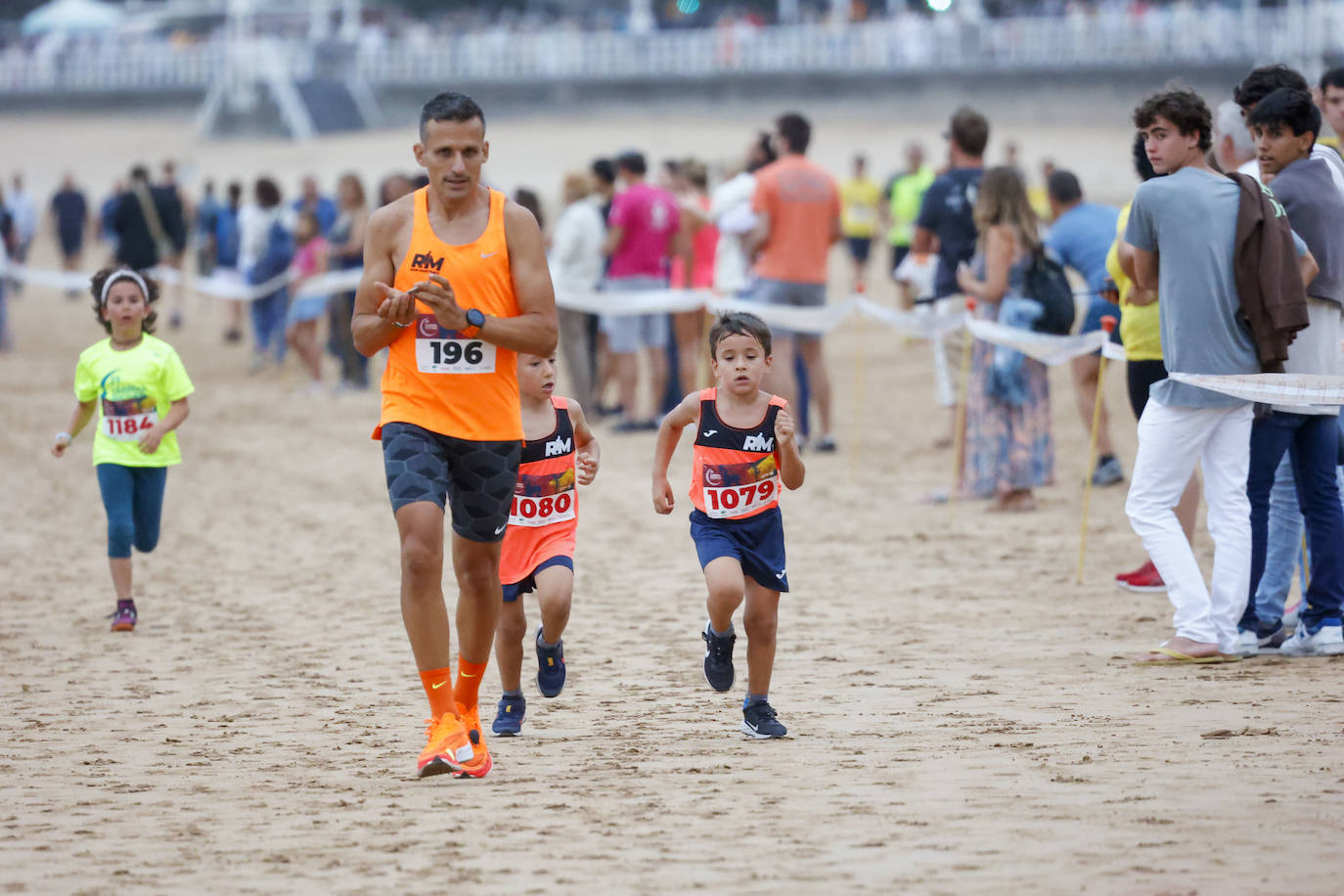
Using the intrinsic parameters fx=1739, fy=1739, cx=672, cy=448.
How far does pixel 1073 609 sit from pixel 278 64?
155ft

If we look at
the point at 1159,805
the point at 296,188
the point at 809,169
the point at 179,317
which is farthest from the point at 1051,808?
the point at 296,188

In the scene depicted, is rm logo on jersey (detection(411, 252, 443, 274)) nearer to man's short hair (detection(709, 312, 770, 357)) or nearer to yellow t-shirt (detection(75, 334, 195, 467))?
man's short hair (detection(709, 312, 770, 357))

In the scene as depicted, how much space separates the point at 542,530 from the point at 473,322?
48.4 inches

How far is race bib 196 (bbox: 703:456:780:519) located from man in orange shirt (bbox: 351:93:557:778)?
787 mm

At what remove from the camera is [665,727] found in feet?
19.6

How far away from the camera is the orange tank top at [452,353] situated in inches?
204

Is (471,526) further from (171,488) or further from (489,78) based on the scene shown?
(489,78)

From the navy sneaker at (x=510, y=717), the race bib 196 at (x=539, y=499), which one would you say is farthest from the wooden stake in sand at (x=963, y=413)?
the navy sneaker at (x=510, y=717)

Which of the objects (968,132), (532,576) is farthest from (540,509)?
(968,132)

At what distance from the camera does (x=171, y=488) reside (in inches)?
501

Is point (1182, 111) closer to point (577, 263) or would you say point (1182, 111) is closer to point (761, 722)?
point (761, 722)

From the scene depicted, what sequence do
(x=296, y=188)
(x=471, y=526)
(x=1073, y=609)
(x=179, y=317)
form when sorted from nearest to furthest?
(x=471, y=526) → (x=1073, y=609) → (x=179, y=317) → (x=296, y=188)

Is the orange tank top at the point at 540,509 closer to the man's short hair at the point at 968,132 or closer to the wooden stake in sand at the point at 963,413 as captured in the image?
the wooden stake in sand at the point at 963,413

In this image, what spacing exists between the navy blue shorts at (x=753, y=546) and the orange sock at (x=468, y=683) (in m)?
0.85
